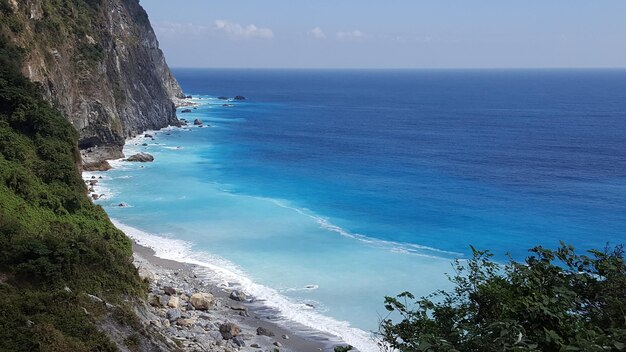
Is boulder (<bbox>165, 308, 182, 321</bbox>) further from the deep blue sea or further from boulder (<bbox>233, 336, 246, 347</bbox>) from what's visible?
the deep blue sea

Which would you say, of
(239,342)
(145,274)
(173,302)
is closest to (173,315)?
(173,302)

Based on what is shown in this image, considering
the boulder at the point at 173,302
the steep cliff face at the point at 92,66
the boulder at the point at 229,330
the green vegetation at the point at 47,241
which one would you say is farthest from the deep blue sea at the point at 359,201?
the green vegetation at the point at 47,241

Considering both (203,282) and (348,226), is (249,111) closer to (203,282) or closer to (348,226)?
(348,226)

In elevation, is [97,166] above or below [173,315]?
above

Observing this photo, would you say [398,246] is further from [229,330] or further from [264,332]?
[229,330]

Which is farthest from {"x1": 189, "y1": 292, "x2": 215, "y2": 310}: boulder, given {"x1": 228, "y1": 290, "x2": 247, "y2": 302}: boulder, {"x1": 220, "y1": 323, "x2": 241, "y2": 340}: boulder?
{"x1": 220, "y1": 323, "x2": 241, "y2": 340}: boulder
